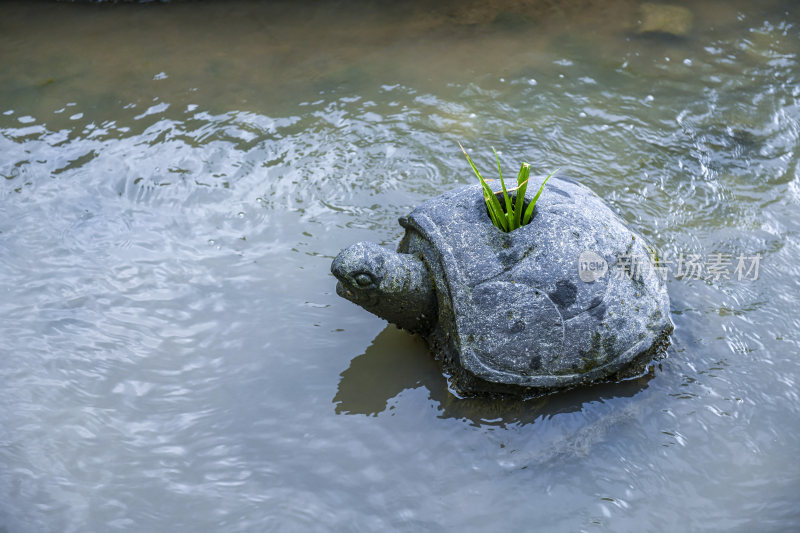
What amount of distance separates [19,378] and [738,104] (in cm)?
573

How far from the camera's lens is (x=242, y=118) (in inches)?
212

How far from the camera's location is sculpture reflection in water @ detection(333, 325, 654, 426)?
3.39 m

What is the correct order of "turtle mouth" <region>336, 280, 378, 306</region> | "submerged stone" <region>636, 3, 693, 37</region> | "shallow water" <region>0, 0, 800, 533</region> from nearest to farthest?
"shallow water" <region>0, 0, 800, 533</region> → "turtle mouth" <region>336, 280, 378, 306</region> → "submerged stone" <region>636, 3, 693, 37</region>

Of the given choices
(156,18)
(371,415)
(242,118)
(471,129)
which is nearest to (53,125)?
(242,118)

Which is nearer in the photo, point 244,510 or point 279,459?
point 244,510

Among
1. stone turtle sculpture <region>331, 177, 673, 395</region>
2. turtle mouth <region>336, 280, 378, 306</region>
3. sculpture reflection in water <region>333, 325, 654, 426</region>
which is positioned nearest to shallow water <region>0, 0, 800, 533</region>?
sculpture reflection in water <region>333, 325, 654, 426</region>

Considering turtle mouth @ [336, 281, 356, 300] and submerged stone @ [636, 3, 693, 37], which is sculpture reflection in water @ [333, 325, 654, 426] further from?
submerged stone @ [636, 3, 693, 37]

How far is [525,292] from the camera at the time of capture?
3105 mm

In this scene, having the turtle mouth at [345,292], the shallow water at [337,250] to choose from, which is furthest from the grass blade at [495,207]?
the shallow water at [337,250]

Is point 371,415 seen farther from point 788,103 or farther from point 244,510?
point 788,103

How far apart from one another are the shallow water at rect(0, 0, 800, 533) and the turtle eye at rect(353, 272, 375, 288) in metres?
0.64

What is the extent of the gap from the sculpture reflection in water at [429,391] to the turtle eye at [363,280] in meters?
0.64

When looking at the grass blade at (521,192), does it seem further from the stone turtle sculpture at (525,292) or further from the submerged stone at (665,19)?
the submerged stone at (665,19)

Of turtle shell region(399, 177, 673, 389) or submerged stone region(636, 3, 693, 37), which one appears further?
submerged stone region(636, 3, 693, 37)
